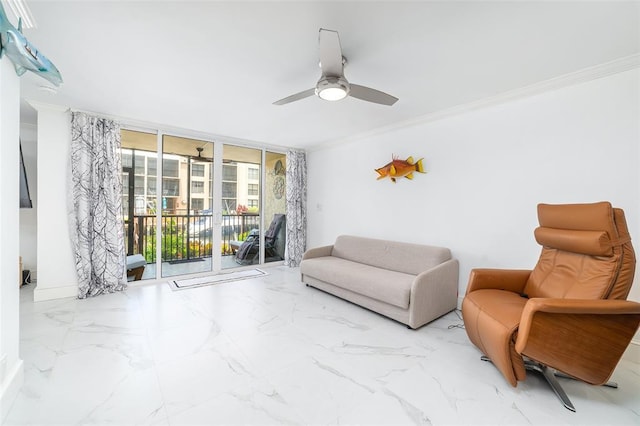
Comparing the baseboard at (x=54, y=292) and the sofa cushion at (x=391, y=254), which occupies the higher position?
the sofa cushion at (x=391, y=254)

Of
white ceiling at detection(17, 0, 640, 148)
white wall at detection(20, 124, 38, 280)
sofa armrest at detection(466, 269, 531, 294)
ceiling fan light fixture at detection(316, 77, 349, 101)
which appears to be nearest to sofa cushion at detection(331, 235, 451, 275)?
sofa armrest at detection(466, 269, 531, 294)

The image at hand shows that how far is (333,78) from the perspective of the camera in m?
1.96

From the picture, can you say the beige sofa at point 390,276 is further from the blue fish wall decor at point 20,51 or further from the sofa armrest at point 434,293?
the blue fish wall decor at point 20,51

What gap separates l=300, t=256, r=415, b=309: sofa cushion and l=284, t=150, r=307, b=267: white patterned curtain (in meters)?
1.36

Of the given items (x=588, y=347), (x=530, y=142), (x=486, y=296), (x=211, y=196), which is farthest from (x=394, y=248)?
(x=211, y=196)

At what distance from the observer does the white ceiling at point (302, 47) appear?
1632 millimetres

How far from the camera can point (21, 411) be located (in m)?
1.52

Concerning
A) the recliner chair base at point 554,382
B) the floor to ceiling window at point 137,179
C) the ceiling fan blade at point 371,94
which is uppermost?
the ceiling fan blade at point 371,94

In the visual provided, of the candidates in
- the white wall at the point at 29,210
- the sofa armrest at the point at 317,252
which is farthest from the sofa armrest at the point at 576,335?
the white wall at the point at 29,210

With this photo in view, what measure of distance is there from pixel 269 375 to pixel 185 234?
139 inches

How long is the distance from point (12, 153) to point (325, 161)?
4.00 meters

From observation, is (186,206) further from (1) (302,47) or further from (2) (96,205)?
(1) (302,47)

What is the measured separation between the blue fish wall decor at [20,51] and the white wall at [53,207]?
206 cm

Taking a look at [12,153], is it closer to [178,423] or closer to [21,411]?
[21,411]
